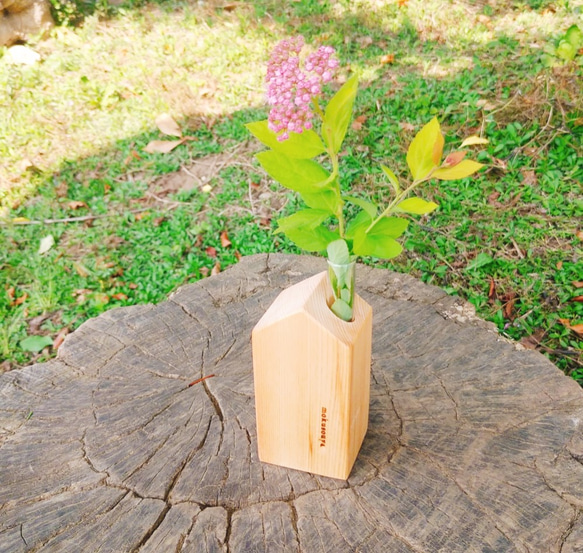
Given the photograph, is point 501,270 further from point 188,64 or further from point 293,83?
point 188,64

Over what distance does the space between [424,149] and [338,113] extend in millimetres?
205

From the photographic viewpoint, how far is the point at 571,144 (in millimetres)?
3127

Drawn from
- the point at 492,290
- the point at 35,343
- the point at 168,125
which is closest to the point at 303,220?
the point at 492,290

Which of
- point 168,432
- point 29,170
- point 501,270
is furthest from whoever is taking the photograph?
point 29,170

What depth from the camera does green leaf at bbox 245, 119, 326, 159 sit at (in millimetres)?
1199

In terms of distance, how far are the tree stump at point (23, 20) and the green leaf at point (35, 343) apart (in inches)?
126

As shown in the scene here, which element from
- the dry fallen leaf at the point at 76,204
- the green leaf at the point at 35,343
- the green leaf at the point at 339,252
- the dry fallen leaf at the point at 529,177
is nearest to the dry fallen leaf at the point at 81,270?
the green leaf at the point at 35,343

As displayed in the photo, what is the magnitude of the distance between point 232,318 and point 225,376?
29 cm

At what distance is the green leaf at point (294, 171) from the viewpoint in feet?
4.04

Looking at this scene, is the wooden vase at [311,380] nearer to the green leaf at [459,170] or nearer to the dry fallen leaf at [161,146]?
the green leaf at [459,170]

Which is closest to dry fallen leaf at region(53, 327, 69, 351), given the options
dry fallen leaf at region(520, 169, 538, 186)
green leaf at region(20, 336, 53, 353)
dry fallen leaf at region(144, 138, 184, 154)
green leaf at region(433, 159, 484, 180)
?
green leaf at region(20, 336, 53, 353)

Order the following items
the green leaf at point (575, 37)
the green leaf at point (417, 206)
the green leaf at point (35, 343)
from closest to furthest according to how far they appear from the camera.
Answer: the green leaf at point (417, 206), the green leaf at point (35, 343), the green leaf at point (575, 37)

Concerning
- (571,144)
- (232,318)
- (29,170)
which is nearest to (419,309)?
(232,318)

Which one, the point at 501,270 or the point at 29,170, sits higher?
the point at 29,170
